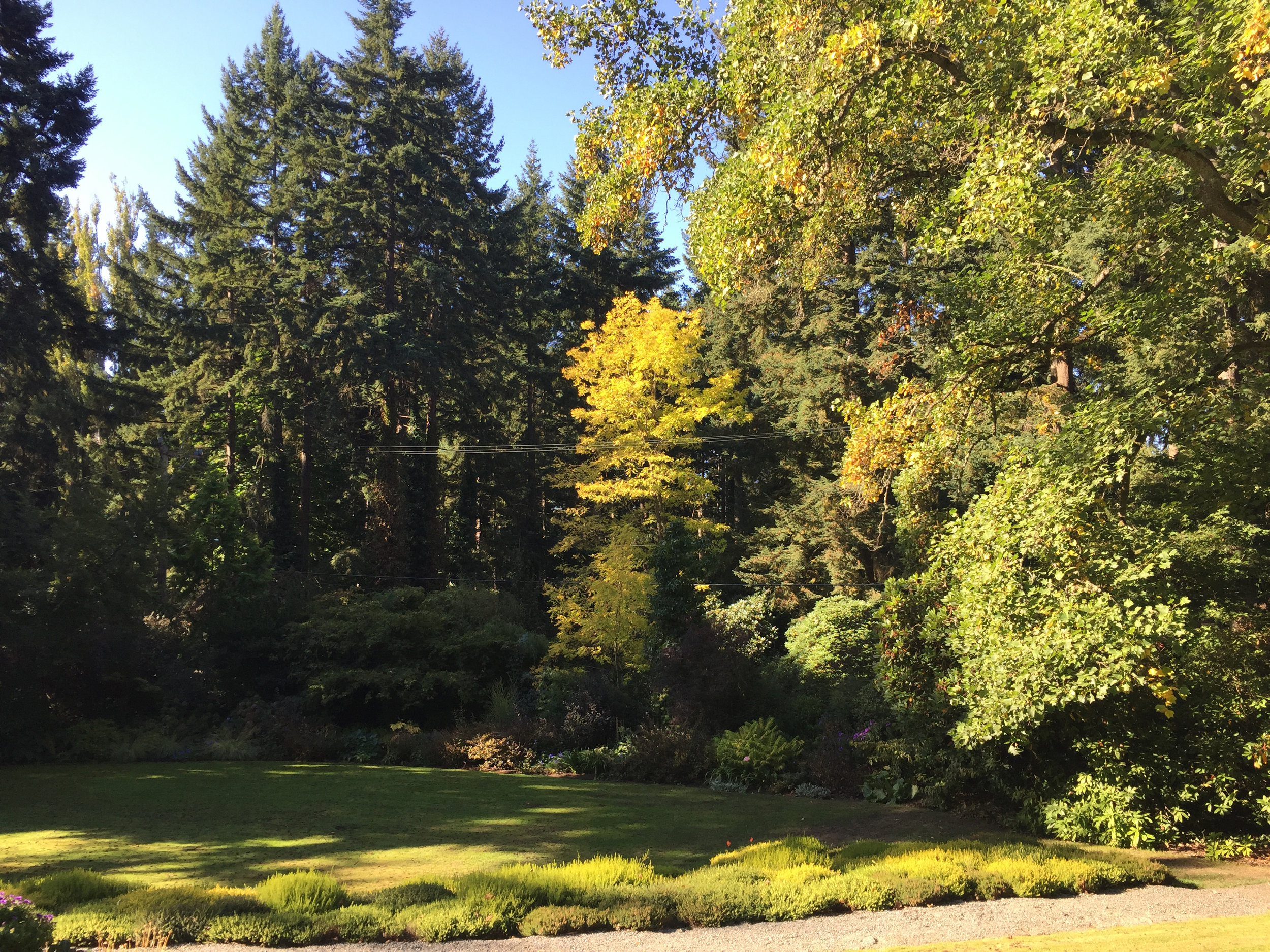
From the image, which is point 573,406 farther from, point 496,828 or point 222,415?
point 496,828

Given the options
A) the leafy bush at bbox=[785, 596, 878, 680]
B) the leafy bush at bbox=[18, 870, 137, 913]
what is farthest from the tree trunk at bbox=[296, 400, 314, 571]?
the leafy bush at bbox=[18, 870, 137, 913]

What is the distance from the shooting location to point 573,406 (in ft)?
108

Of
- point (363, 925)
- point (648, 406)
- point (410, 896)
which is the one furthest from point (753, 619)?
point (363, 925)

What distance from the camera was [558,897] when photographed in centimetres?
663

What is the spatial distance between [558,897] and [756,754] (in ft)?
24.7

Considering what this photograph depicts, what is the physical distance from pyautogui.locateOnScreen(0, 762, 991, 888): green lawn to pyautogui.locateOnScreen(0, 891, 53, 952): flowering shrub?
2908 millimetres

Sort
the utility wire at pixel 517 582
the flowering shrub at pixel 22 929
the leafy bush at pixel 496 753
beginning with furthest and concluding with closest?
the utility wire at pixel 517 582, the leafy bush at pixel 496 753, the flowering shrub at pixel 22 929

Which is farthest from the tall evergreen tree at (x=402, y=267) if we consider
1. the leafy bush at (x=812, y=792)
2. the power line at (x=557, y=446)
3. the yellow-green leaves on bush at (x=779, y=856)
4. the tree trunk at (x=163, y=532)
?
the yellow-green leaves on bush at (x=779, y=856)

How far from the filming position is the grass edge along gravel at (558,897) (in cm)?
590

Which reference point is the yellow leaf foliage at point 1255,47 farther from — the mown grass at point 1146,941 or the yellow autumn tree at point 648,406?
the yellow autumn tree at point 648,406

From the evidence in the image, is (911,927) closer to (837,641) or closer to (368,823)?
(368,823)

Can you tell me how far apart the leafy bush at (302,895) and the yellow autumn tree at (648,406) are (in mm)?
18197

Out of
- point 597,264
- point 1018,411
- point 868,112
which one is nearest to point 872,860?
point 868,112

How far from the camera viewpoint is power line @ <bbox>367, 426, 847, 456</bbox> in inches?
984
